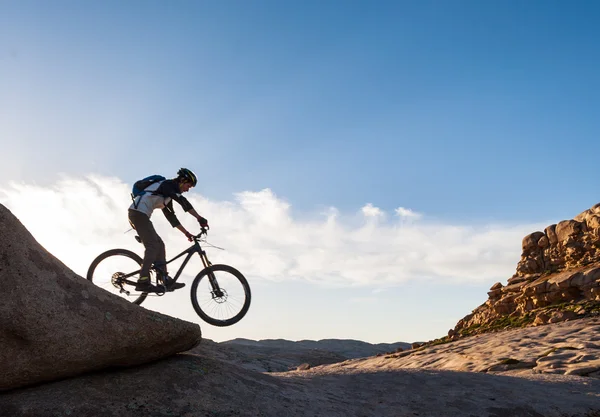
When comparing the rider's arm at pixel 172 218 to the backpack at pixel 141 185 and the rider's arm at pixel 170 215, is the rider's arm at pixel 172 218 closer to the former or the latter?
the rider's arm at pixel 170 215

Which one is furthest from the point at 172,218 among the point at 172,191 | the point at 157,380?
the point at 157,380

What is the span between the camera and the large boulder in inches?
232

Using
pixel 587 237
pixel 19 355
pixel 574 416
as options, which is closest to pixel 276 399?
pixel 19 355

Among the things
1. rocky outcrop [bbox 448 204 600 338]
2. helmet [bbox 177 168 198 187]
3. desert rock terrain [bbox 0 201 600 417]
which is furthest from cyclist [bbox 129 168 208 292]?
rocky outcrop [bbox 448 204 600 338]

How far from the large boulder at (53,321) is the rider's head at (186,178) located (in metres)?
3.51

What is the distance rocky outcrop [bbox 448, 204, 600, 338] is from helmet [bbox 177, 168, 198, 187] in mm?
19650

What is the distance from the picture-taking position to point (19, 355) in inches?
234

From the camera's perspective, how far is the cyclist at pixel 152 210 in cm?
960

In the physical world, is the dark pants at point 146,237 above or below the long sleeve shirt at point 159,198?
below

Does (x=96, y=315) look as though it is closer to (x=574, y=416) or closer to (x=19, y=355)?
(x=19, y=355)

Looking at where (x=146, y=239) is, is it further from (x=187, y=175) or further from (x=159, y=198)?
(x=187, y=175)

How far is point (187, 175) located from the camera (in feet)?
32.6

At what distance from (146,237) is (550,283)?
75.9 feet

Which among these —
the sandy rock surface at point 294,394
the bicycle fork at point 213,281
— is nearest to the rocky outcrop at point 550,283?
the sandy rock surface at point 294,394
